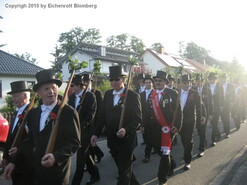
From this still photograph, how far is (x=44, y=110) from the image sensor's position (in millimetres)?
2945

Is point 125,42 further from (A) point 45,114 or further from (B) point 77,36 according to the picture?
(A) point 45,114

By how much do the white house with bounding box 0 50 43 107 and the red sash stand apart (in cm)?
2167

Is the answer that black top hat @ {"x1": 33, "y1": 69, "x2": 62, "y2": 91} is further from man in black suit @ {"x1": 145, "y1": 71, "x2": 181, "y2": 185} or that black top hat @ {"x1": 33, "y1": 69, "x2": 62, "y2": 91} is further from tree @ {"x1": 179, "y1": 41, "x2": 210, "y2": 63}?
tree @ {"x1": 179, "y1": 41, "x2": 210, "y2": 63}

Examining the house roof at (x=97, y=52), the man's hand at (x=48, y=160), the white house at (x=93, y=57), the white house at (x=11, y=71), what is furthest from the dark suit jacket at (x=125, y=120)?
the house roof at (x=97, y=52)

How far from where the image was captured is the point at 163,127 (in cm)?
504

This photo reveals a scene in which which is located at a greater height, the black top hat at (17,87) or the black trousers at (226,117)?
the black top hat at (17,87)

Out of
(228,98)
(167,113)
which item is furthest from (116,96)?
(228,98)

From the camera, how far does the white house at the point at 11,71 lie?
972 inches

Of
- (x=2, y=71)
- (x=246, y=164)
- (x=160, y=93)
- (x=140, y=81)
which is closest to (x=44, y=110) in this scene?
(x=160, y=93)

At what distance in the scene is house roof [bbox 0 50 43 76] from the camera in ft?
82.3

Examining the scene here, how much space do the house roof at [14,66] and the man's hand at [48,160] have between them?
24.2 metres

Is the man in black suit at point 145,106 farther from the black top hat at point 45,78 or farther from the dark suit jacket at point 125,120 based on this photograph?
the black top hat at point 45,78

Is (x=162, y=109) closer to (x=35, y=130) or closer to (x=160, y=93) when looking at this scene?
(x=160, y=93)

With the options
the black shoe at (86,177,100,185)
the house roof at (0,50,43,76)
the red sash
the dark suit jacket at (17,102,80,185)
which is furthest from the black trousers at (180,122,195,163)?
the house roof at (0,50,43,76)
